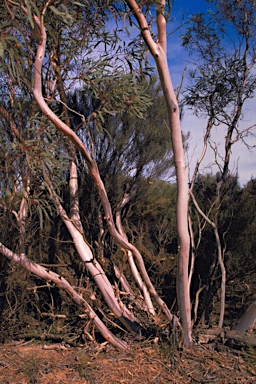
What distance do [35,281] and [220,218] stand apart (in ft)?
10.5

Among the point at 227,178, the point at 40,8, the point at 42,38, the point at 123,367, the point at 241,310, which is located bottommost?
the point at 123,367

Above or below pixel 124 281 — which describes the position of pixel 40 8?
above

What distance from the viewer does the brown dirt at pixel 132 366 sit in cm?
452

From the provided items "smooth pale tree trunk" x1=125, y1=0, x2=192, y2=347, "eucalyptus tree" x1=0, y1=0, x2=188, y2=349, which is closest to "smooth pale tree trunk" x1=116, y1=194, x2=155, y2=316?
"eucalyptus tree" x1=0, y1=0, x2=188, y2=349

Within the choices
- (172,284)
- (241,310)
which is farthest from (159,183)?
(241,310)

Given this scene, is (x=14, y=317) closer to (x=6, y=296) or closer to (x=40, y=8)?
(x=6, y=296)

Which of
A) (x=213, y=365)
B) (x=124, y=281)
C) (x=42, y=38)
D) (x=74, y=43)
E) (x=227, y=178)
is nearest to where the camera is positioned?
(x=42, y=38)

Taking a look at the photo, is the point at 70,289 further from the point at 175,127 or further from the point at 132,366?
the point at 175,127

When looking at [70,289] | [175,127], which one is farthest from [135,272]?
[175,127]

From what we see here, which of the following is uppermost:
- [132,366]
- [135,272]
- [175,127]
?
[175,127]

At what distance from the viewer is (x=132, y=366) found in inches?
190

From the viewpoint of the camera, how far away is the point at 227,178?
274 inches

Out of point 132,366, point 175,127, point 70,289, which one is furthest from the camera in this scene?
point 70,289

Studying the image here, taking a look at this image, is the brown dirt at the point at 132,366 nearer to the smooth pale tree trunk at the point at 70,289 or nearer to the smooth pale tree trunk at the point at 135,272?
the smooth pale tree trunk at the point at 70,289
